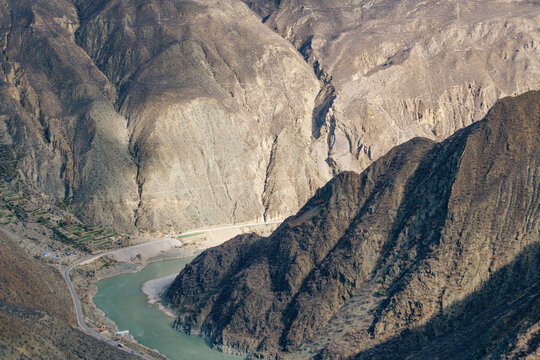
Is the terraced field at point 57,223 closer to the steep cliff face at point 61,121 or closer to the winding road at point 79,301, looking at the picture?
the winding road at point 79,301

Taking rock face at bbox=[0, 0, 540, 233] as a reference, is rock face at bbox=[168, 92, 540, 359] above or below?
above

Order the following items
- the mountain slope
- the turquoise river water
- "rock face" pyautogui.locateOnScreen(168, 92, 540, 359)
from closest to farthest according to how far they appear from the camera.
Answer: the mountain slope
"rock face" pyautogui.locateOnScreen(168, 92, 540, 359)
the turquoise river water

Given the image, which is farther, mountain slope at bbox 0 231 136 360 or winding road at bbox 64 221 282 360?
winding road at bbox 64 221 282 360

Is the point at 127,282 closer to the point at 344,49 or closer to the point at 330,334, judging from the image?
the point at 330,334

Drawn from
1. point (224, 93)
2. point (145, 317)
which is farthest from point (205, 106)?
point (145, 317)

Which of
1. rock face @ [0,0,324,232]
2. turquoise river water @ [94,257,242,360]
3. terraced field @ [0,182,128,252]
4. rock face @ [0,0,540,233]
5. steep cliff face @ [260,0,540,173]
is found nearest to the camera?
turquoise river water @ [94,257,242,360]

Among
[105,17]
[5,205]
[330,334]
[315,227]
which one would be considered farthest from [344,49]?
[330,334]

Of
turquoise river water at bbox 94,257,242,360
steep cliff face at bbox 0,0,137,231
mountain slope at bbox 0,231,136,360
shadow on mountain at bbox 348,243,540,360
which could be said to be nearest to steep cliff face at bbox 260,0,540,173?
steep cliff face at bbox 0,0,137,231

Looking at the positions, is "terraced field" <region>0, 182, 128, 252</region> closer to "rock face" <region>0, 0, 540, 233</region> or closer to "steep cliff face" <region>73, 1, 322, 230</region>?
"rock face" <region>0, 0, 540, 233</region>
